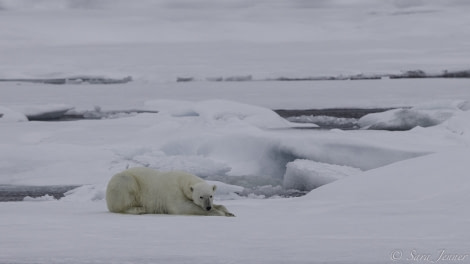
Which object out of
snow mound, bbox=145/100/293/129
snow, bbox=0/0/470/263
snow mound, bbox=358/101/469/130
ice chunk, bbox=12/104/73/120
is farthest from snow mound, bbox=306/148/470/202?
ice chunk, bbox=12/104/73/120

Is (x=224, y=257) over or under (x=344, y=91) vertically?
over

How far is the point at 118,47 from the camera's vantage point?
37.6 metres

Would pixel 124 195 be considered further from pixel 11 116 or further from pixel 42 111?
pixel 42 111

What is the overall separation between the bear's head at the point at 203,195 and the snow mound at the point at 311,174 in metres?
3.03

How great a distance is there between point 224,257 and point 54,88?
18.2m

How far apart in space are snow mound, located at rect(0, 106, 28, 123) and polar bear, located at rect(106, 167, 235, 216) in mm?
8838

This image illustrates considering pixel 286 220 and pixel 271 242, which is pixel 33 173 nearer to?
pixel 286 220

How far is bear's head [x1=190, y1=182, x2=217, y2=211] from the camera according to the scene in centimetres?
419

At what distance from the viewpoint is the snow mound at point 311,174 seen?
7.15m

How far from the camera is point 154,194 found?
4.38 meters

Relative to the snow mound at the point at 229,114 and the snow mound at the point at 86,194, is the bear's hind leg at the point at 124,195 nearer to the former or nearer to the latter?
the snow mound at the point at 86,194

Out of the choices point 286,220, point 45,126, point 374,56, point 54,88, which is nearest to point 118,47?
point 374,56

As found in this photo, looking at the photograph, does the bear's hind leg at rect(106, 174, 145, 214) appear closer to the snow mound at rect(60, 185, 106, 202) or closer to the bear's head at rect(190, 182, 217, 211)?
the bear's head at rect(190, 182, 217, 211)

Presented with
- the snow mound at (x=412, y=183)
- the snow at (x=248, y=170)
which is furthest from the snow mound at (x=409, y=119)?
the snow mound at (x=412, y=183)
